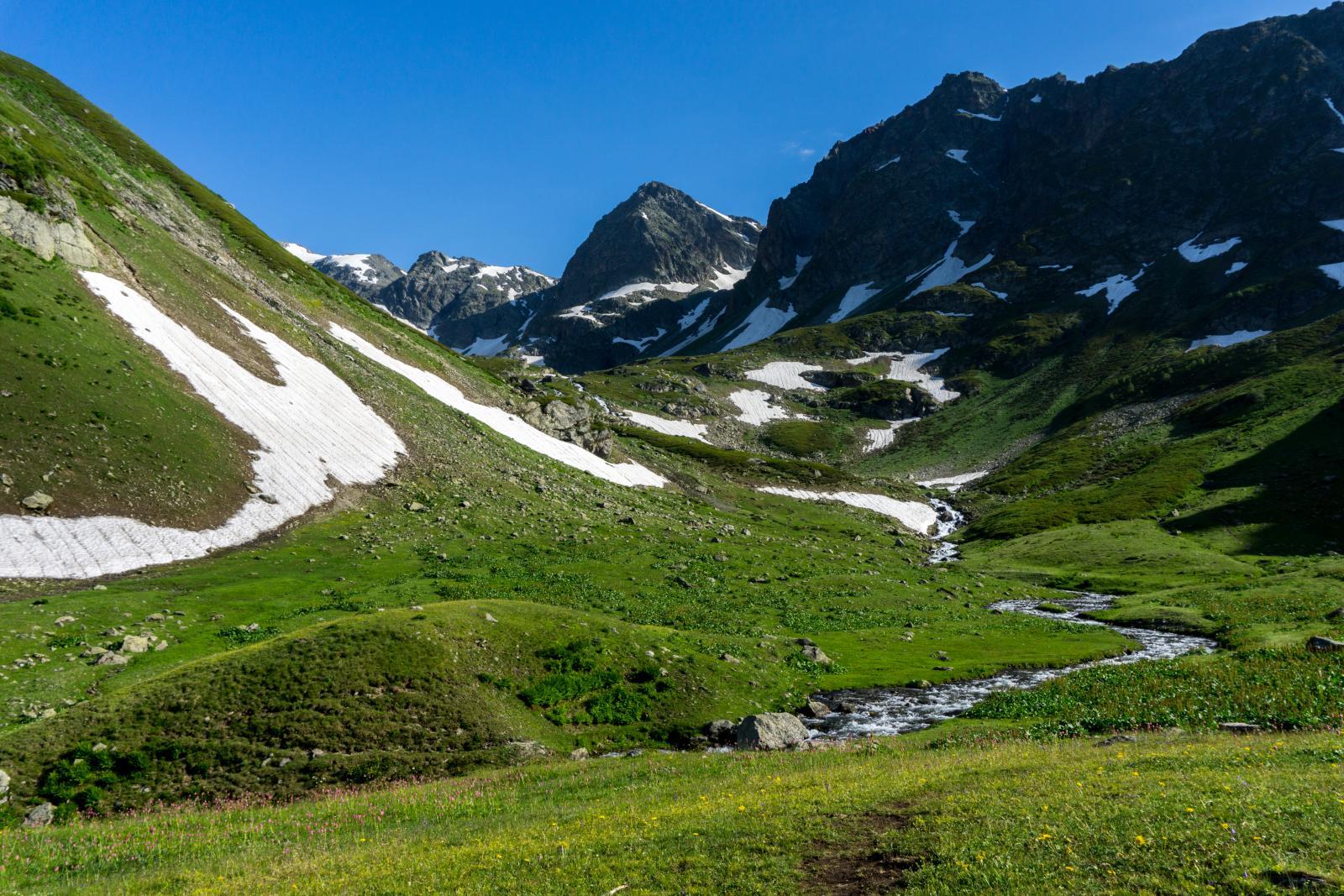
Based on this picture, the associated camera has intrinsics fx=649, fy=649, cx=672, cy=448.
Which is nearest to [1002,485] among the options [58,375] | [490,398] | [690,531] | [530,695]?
[690,531]

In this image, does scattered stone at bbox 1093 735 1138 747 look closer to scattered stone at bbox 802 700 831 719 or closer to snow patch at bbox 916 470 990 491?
scattered stone at bbox 802 700 831 719

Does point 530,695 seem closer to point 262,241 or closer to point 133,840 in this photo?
point 133,840

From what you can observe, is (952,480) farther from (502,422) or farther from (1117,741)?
(1117,741)

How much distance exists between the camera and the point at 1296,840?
380 inches

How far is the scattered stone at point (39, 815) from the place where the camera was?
1797 centimetres

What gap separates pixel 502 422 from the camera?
93.8 meters

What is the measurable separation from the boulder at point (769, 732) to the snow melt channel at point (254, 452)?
38135mm

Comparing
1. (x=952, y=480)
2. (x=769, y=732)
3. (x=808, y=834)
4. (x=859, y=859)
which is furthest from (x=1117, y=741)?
(x=952, y=480)

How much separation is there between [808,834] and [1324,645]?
94.9 feet

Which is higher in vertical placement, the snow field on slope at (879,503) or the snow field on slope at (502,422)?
the snow field on slope at (879,503)

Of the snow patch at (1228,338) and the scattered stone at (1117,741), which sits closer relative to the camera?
the scattered stone at (1117,741)

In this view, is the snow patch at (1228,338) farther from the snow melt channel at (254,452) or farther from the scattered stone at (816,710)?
the snow melt channel at (254,452)

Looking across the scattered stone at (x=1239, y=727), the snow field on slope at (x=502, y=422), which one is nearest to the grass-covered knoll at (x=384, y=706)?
the scattered stone at (x=1239, y=727)

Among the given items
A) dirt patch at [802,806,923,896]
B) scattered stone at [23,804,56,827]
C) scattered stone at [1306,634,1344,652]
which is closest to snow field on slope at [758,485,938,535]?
scattered stone at [1306,634,1344,652]
